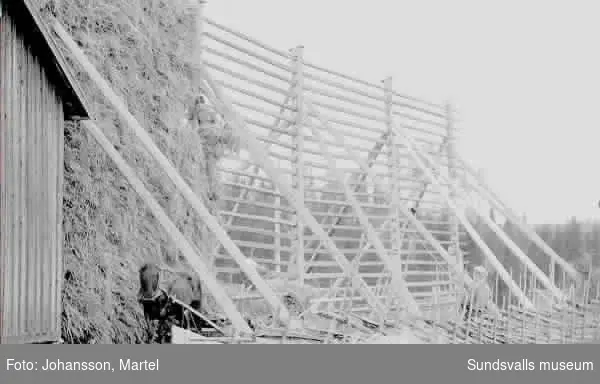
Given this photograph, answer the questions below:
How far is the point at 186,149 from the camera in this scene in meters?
11.9

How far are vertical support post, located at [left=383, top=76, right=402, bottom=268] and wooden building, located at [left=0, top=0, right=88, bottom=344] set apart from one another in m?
7.49

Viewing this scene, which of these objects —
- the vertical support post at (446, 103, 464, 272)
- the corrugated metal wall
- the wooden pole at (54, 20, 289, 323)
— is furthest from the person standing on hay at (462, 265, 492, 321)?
the corrugated metal wall

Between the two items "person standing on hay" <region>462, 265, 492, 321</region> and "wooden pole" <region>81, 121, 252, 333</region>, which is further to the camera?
"person standing on hay" <region>462, 265, 492, 321</region>

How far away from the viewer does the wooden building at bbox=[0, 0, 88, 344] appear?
8383mm

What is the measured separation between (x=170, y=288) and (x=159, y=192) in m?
1.08

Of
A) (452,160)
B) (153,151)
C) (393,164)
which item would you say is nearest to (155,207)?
(153,151)

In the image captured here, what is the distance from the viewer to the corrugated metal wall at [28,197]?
329 inches

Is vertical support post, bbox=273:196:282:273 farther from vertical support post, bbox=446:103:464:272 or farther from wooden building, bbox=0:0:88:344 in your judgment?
vertical support post, bbox=446:103:464:272

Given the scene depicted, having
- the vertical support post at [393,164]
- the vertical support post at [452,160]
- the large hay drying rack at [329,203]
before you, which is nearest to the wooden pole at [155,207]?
the large hay drying rack at [329,203]

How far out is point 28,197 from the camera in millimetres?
8734

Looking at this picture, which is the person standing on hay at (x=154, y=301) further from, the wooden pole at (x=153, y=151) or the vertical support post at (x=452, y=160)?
the vertical support post at (x=452, y=160)

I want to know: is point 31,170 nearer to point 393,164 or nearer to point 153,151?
point 153,151
